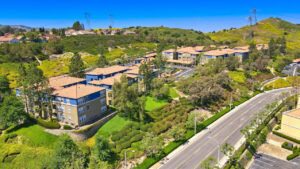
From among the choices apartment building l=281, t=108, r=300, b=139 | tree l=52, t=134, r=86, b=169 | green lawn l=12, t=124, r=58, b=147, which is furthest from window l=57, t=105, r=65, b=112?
apartment building l=281, t=108, r=300, b=139

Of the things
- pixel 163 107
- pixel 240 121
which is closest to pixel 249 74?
pixel 240 121

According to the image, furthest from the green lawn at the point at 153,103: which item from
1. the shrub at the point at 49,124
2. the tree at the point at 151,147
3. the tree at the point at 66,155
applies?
the tree at the point at 66,155

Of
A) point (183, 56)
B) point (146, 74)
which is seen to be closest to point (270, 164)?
point (146, 74)

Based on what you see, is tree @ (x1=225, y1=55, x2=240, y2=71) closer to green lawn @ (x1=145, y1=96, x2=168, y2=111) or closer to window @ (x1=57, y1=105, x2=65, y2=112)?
green lawn @ (x1=145, y1=96, x2=168, y2=111)

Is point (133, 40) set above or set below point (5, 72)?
above

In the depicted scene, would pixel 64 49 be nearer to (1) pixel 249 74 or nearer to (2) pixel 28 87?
(2) pixel 28 87
